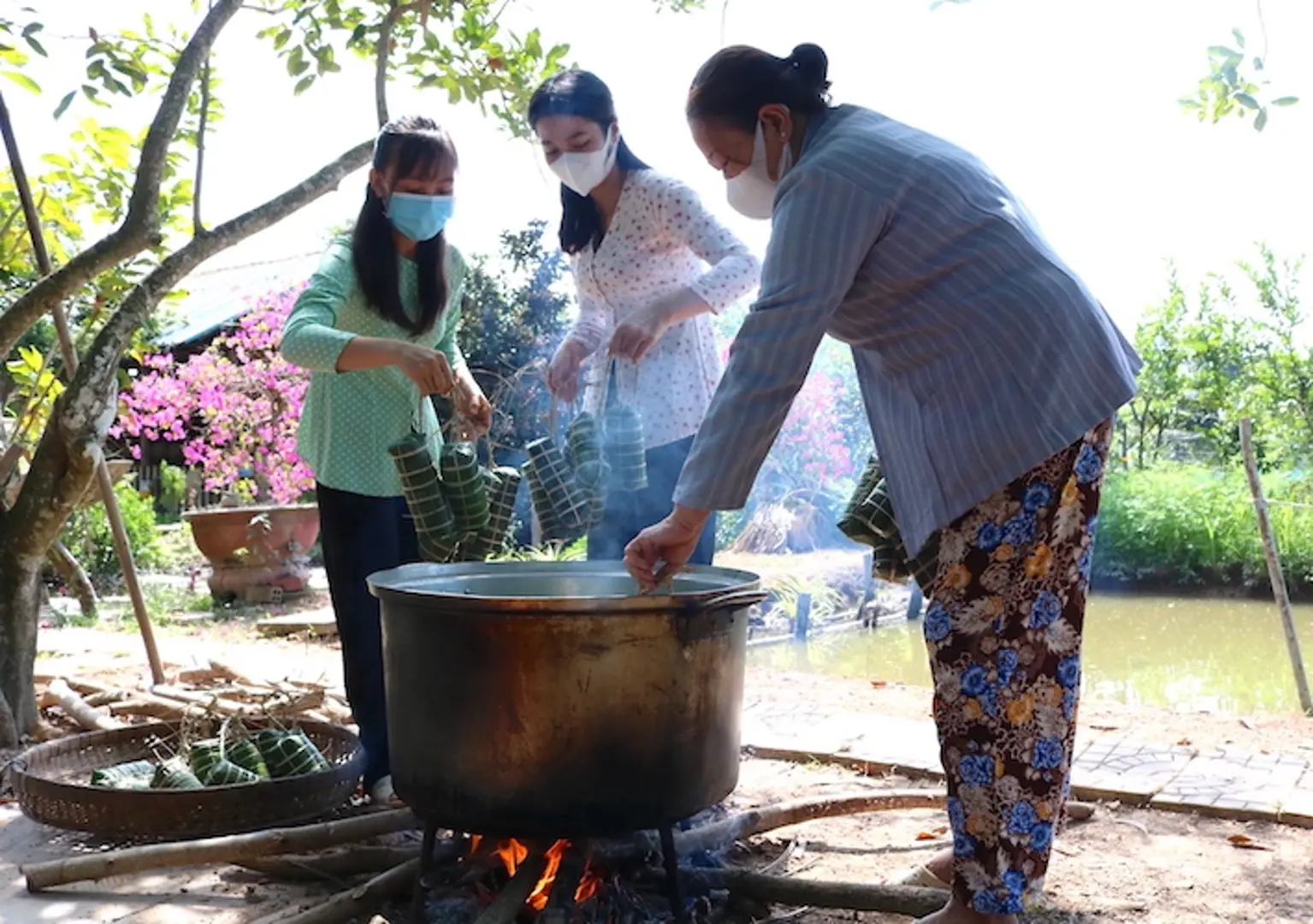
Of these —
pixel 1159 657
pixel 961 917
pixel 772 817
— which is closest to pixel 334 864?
pixel 772 817

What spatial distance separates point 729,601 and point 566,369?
1.11m

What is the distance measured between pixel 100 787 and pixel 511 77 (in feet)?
9.97

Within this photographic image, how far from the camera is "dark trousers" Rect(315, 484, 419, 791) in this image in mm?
3014

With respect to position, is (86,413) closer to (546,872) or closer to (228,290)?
(546,872)

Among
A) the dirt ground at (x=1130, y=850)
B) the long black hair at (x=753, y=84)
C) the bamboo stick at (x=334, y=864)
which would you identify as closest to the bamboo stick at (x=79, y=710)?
the dirt ground at (x=1130, y=850)

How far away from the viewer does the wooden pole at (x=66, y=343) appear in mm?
3973

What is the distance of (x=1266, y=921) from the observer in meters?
2.31

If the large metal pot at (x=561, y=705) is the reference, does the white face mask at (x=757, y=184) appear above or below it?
above

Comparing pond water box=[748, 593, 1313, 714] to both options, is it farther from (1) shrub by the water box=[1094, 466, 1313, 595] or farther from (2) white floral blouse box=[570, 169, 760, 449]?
(2) white floral blouse box=[570, 169, 760, 449]

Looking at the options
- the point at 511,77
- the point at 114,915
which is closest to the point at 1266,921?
the point at 114,915

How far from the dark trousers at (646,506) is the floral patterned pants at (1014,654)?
1.02 meters

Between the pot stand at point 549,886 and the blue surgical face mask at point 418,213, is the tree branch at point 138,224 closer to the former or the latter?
the blue surgical face mask at point 418,213

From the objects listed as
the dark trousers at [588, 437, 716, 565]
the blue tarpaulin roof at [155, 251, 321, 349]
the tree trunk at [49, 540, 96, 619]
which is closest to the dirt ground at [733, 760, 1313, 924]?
the dark trousers at [588, 437, 716, 565]

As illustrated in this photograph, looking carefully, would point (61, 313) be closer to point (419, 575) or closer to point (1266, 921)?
point (419, 575)
